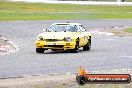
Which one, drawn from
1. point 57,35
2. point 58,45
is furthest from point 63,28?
point 58,45

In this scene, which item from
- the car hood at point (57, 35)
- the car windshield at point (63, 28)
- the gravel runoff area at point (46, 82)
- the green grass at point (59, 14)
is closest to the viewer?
the gravel runoff area at point (46, 82)

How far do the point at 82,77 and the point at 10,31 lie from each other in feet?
106

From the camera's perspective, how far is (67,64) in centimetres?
1853

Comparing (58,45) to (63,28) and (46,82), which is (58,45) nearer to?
(63,28)

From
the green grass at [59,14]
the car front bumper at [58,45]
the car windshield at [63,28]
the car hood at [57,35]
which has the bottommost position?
the green grass at [59,14]

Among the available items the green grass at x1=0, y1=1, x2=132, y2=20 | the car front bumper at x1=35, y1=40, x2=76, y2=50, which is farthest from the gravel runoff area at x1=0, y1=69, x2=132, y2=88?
the green grass at x1=0, y1=1, x2=132, y2=20

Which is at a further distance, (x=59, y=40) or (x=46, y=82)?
(x=59, y=40)

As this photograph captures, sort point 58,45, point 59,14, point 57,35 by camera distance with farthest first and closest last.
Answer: point 59,14
point 57,35
point 58,45

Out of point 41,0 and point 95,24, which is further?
point 41,0

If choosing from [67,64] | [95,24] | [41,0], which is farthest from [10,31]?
[41,0]

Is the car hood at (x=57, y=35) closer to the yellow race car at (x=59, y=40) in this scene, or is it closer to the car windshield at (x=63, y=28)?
the yellow race car at (x=59, y=40)

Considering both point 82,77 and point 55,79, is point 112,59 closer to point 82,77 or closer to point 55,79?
point 55,79

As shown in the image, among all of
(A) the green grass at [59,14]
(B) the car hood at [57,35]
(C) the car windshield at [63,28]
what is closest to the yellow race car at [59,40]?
(B) the car hood at [57,35]

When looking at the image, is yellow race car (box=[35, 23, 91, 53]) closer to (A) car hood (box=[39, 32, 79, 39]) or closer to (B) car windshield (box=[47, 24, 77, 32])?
(A) car hood (box=[39, 32, 79, 39])
